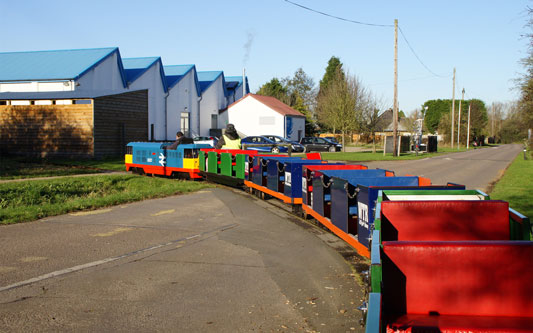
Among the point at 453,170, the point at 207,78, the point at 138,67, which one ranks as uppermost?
the point at 207,78

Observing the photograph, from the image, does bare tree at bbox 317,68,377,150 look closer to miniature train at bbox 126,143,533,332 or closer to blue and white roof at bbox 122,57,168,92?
blue and white roof at bbox 122,57,168,92

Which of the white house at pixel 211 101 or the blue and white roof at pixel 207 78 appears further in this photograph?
the blue and white roof at pixel 207 78

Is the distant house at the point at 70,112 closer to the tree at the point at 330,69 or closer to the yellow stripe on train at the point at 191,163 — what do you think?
the yellow stripe on train at the point at 191,163

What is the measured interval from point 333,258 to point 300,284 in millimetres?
1508

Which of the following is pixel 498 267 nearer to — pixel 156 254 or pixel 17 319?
pixel 17 319

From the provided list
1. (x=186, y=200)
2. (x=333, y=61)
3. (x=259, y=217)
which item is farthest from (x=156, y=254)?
(x=333, y=61)

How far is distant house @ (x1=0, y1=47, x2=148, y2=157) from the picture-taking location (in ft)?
104

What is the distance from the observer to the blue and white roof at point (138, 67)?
46.6 meters

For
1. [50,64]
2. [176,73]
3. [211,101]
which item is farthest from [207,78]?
[50,64]

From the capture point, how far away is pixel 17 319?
500 centimetres

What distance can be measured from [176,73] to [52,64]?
1553 centimetres

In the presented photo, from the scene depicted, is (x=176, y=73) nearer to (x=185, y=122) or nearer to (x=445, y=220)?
(x=185, y=122)

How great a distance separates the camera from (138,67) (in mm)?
48375

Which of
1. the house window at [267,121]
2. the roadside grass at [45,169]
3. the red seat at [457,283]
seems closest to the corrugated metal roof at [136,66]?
the roadside grass at [45,169]
